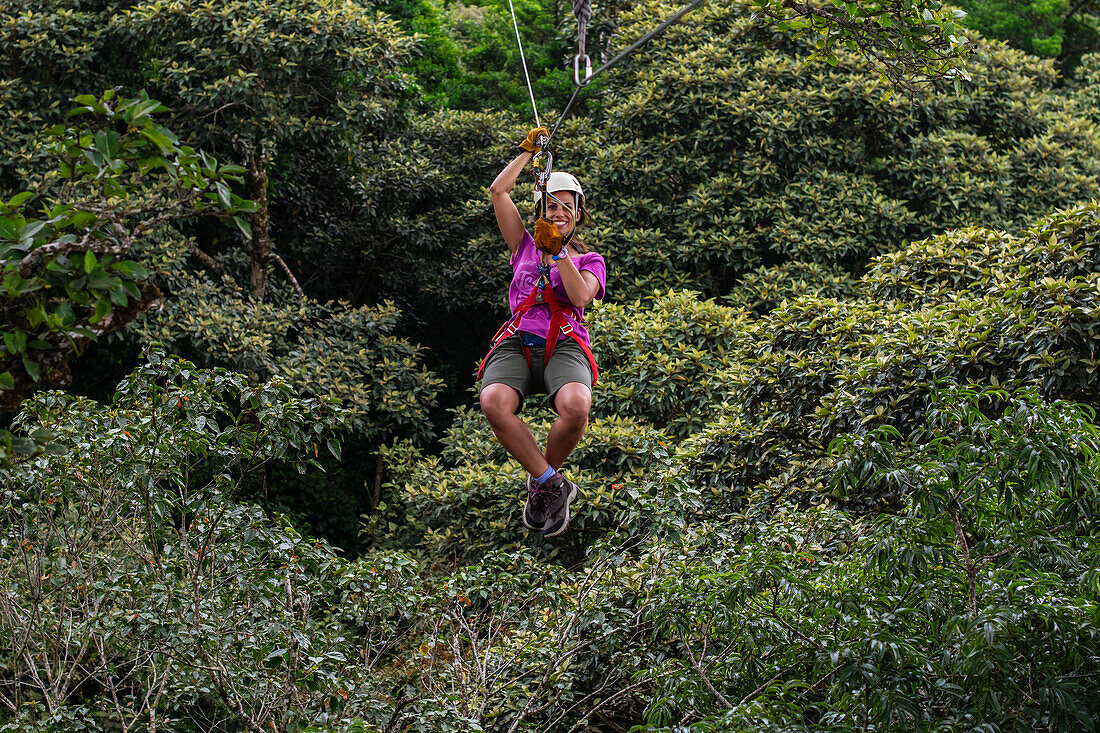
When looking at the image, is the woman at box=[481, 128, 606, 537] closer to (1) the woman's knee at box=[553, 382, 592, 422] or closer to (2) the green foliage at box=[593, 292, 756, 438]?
(1) the woman's knee at box=[553, 382, 592, 422]

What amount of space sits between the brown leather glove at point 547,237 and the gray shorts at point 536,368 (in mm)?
511

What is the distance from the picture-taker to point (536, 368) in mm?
4152

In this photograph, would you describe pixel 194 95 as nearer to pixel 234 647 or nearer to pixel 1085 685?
pixel 234 647

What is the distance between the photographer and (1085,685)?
2.84m

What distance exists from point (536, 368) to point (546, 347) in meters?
0.14

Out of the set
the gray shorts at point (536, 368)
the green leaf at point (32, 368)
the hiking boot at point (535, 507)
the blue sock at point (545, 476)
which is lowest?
the hiking boot at point (535, 507)

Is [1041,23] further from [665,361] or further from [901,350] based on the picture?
[901,350]

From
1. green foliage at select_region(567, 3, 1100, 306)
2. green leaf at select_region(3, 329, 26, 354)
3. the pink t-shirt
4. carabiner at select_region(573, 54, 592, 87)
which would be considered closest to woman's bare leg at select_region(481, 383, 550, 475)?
the pink t-shirt

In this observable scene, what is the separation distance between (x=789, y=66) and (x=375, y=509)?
5706 millimetres

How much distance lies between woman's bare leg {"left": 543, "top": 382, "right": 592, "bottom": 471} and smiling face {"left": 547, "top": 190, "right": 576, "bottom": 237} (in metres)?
0.64

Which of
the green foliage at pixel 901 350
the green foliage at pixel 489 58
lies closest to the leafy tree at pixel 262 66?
the green foliage at pixel 489 58

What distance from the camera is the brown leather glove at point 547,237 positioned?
373cm

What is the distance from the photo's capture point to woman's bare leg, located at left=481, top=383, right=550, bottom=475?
13.0 ft

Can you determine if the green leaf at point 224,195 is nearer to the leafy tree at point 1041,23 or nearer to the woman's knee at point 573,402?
the woman's knee at point 573,402
